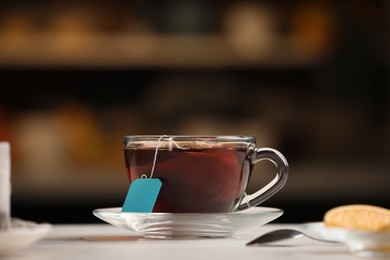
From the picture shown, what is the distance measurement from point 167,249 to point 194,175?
155mm

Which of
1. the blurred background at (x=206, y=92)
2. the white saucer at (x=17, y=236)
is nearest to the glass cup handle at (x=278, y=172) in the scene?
the white saucer at (x=17, y=236)

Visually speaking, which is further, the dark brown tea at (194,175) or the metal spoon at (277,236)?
the dark brown tea at (194,175)

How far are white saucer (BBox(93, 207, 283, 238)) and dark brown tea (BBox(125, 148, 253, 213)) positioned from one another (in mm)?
41

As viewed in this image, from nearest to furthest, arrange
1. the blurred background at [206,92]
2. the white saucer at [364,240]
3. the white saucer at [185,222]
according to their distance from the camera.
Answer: the white saucer at [364,240], the white saucer at [185,222], the blurred background at [206,92]

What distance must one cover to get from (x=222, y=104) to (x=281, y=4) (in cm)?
37

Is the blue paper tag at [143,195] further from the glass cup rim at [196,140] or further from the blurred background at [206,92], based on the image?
the blurred background at [206,92]

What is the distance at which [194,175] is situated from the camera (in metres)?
0.96

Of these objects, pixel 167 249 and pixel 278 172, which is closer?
pixel 167 249

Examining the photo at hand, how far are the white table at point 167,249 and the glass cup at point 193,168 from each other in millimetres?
50

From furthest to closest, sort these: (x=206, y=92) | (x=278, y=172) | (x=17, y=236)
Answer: (x=206, y=92) → (x=278, y=172) → (x=17, y=236)

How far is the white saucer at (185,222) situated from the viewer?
0.89 metres

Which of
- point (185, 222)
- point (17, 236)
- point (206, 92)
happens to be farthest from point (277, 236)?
point (206, 92)

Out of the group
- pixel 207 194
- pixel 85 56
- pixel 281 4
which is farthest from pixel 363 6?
pixel 207 194

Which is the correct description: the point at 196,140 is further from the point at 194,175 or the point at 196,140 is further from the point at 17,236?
the point at 17,236
